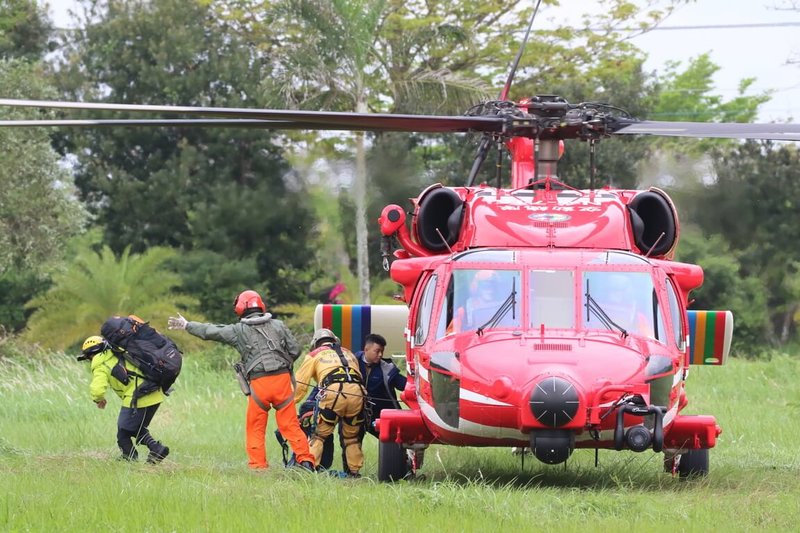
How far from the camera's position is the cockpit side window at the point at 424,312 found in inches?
442

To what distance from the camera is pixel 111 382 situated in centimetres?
1259

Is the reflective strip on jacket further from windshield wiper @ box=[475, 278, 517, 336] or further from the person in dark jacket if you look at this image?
windshield wiper @ box=[475, 278, 517, 336]

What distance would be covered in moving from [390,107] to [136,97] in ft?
22.9

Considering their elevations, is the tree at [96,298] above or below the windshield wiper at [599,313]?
below

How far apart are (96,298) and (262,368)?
17.8m

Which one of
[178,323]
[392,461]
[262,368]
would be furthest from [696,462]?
[178,323]

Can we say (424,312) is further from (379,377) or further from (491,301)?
(379,377)

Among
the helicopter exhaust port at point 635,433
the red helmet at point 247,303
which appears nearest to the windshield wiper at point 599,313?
the helicopter exhaust port at point 635,433

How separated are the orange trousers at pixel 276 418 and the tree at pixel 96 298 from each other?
16813mm

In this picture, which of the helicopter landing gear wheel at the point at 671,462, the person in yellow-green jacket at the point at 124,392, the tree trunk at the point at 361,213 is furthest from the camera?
the tree trunk at the point at 361,213

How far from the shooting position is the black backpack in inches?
490

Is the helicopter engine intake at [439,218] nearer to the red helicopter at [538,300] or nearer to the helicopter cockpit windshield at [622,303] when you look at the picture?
the red helicopter at [538,300]

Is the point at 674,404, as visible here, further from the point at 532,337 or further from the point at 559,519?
the point at 559,519

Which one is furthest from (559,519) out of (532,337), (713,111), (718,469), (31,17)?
(713,111)
